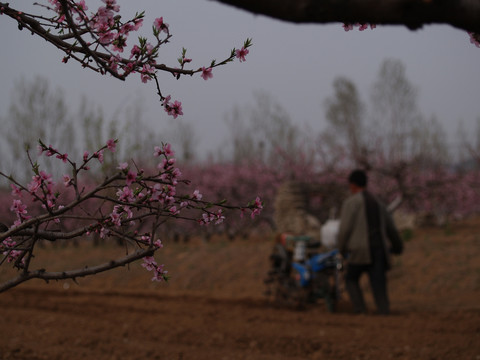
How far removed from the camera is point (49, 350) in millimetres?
5164

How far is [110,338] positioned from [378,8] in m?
A: 4.91

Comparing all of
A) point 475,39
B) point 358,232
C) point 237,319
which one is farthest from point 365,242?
point 475,39

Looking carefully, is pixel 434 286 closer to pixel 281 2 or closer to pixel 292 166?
pixel 281 2

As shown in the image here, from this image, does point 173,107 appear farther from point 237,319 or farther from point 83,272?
point 237,319

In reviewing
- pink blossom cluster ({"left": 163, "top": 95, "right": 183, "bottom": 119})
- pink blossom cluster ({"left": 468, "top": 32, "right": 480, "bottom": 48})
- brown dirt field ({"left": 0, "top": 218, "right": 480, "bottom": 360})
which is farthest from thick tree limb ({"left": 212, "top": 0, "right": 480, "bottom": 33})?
brown dirt field ({"left": 0, "top": 218, "right": 480, "bottom": 360})

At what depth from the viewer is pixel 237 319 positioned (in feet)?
24.0

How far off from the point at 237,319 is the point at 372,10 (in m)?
5.98

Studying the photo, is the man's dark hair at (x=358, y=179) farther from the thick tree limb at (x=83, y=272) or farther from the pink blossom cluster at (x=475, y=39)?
the thick tree limb at (x=83, y=272)

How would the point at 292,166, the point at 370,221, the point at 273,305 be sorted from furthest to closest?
the point at 292,166
the point at 273,305
the point at 370,221

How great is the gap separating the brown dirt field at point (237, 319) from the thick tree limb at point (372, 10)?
7.70 ft

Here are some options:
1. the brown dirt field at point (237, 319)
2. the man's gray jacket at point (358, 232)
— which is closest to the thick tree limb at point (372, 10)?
the brown dirt field at point (237, 319)

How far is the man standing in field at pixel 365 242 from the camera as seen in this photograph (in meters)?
7.37

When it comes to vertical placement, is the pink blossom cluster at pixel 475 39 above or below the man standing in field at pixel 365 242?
above

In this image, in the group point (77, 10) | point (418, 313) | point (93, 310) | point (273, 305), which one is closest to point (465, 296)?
point (418, 313)
